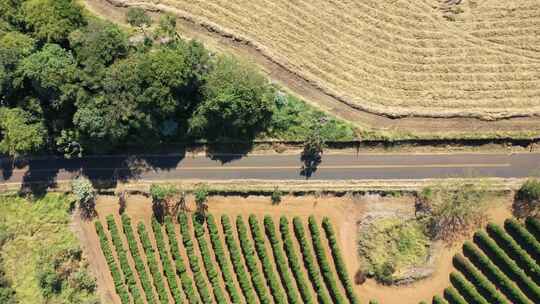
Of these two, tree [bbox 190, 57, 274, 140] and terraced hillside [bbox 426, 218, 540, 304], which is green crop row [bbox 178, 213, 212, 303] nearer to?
tree [bbox 190, 57, 274, 140]

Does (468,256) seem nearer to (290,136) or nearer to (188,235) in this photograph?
(290,136)

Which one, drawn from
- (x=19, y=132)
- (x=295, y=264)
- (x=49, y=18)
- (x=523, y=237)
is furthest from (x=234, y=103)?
(x=523, y=237)

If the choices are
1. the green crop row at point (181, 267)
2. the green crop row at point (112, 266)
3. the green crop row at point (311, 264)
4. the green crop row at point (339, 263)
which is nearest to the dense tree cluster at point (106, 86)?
the green crop row at point (112, 266)

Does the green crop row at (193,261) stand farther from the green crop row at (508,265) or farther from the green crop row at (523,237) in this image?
the green crop row at (523,237)

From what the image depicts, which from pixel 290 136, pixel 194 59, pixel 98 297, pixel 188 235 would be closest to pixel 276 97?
pixel 290 136

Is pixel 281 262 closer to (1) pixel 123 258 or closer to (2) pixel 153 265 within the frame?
(2) pixel 153 265
